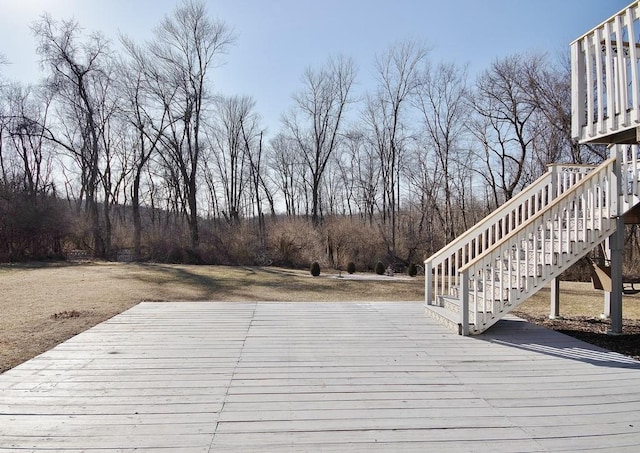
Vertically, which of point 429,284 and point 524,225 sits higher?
point 524,225

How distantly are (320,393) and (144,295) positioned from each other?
755 centimetres

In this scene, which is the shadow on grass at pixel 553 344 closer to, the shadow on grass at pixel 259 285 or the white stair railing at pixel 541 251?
the white stair railing at pixel 541 251

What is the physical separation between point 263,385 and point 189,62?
74.9 feet

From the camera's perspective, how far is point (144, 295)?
29.8ft

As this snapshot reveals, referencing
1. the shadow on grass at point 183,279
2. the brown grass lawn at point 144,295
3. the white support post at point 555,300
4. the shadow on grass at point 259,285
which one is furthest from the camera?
the shadow on grass at point 183,279

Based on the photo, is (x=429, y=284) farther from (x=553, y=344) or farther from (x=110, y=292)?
(x=110, y=292)

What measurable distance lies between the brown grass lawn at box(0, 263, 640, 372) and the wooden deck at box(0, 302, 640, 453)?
110 centimetres

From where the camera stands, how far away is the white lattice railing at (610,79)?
407 centimetres

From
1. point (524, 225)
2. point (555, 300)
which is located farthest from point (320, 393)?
point (555, 300)

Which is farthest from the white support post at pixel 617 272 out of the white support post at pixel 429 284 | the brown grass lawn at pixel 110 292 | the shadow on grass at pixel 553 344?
the brown grass lawn at pixel 110 292

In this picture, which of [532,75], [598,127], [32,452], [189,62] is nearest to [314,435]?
[32,452]

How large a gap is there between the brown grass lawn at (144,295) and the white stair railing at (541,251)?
3.71 feet

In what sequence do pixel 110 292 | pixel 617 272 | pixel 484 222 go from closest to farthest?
pixel 617 272
pixel 484 222
pixel 110 292

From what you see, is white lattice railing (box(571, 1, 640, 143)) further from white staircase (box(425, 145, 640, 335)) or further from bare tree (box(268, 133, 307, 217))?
bare tree (box(268, 133, 307, 217))
